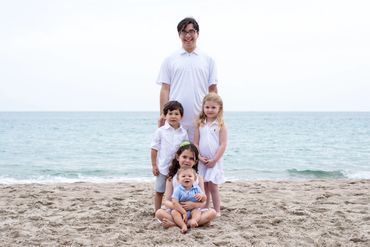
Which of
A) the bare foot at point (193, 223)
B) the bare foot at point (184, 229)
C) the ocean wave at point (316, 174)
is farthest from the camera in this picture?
the ocean wave at point (316, 174)

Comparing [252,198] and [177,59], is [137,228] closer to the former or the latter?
[177,59]

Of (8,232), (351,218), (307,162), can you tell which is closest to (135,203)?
(8,232)

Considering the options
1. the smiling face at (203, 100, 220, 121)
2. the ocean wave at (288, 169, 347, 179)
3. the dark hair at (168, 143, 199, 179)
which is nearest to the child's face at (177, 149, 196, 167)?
the dark hair at (168, 143, 199, 179)

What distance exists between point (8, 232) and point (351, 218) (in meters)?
3.72

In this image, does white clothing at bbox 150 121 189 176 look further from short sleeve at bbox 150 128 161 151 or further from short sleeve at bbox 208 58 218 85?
short sleeve at bbox 208 58 218 85

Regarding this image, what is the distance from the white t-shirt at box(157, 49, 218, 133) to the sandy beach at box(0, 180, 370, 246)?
1238mm

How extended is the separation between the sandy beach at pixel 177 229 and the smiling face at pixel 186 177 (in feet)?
1.51

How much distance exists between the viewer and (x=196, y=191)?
173 inches

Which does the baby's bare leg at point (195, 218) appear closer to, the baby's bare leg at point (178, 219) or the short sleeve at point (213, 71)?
the baby's bare leg at point (178, 219)

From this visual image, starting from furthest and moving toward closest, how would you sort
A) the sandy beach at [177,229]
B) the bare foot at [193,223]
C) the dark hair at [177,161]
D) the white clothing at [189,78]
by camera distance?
the white clothing at [189,78]
the dark hair at [177,161]
the bare foot at [193,223]
the sandy beach at [177,229]

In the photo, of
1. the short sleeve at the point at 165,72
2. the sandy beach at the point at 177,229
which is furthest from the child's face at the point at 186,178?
the short sleeve at the point at 165,72

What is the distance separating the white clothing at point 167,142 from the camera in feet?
14.9

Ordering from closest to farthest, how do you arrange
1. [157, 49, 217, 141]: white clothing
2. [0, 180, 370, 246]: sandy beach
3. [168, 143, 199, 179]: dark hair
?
1. [0, 180, 370, 246]: sandy beach
2. [168, 143, 199, 179]: dark hair
3. [157, 49, 217, 141]: white clothing

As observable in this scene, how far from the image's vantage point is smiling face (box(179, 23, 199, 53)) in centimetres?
445
